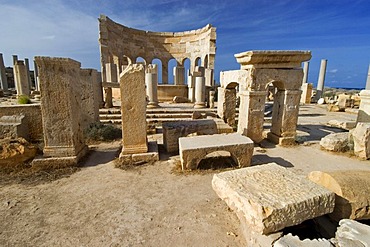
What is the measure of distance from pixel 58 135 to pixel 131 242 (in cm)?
311

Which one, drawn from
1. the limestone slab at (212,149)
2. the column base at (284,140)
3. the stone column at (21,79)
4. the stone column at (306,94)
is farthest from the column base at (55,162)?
the stone column at (306,94)

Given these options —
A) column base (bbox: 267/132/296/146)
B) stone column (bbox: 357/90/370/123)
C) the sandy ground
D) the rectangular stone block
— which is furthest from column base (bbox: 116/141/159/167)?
stone column (bbox: 357/90/370/123)

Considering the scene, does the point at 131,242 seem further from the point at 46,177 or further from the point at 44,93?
the point at 44,93

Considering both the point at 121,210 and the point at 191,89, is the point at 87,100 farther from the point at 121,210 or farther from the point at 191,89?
the point at 191,89

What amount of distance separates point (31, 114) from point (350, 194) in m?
7.35

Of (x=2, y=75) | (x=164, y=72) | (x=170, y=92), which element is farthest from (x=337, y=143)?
(x=2, y=75)

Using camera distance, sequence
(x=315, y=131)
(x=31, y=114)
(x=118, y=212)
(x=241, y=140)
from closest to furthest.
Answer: (x=118, y=212) → (x=241, y=140) → (x=31, y=114) → (x=315, y=131)

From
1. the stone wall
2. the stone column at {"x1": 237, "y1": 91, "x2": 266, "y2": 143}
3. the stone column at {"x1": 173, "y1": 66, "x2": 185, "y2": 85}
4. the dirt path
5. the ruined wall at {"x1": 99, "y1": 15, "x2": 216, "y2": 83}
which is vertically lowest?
the dirt path

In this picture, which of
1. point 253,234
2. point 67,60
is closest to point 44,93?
point 67,60

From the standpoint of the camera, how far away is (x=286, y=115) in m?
5.78

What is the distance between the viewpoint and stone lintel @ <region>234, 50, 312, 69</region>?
16.9 ft

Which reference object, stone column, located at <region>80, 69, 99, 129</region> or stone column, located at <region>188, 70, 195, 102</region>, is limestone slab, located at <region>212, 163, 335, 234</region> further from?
stone column, located at <region>188, 70, 195, 102</region>

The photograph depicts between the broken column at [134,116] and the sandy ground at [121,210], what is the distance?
35 centimetres

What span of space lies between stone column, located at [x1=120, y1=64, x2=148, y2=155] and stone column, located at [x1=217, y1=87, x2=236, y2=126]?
11.6ft
